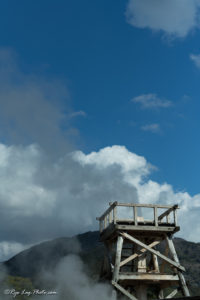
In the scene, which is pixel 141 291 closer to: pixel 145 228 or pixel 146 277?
pixel 146 277

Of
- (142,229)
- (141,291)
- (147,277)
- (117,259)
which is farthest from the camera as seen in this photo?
(141,291)

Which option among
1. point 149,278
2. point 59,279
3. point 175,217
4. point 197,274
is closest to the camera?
point 149,278

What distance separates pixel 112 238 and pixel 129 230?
2566 mm

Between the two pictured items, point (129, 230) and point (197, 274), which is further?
point (197, 274)

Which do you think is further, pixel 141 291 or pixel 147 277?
pixel 141 291

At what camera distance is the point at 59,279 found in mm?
26812

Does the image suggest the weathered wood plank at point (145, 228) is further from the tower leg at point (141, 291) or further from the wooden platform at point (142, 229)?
the tower leg at point (141, 291)

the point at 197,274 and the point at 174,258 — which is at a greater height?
the point at 197,274

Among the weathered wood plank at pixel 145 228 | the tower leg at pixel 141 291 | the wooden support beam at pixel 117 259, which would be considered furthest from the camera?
the tower leg at pixel 141 291

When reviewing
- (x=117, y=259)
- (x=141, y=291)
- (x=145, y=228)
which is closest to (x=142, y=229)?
(x=145, y=228)

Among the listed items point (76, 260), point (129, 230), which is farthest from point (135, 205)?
point (76, 260)

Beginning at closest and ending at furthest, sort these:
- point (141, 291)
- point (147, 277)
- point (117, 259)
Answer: point (147, 277) < point (117, 259) < point (141, 291)

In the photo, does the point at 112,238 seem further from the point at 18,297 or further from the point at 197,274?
the point at 197,274

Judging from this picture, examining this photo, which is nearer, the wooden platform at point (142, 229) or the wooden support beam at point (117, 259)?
the wooden support beam at point (117, 259)
